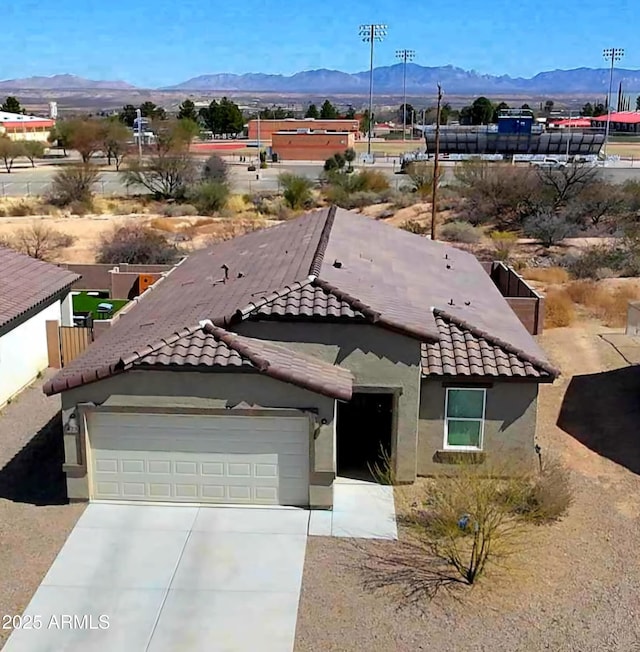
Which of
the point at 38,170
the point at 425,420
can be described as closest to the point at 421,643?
the point at 425,420

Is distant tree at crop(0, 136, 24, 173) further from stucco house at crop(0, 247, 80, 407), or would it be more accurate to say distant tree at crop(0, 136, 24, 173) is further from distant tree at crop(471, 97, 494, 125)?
distant tree at crop(471, 97, 494, 125)

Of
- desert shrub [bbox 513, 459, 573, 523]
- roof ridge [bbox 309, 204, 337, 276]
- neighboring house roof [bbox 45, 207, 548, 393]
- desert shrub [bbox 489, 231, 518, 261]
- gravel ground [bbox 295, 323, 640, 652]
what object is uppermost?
roof ridge [bbox 309, 204, 337, 276]

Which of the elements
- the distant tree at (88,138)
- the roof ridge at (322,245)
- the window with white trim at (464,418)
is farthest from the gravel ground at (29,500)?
the distant tree at (88,138)

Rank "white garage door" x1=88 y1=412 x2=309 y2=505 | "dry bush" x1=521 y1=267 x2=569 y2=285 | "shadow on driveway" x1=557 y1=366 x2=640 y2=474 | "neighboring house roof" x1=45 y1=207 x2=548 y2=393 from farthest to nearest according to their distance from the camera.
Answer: "dry bush" x1=521 y1=267 x2=569 y2=285, "shadow on driveway" x1=557 y1=366 x2=640 y2=474, "neighboring house roof" x1=45 y1=207 x2=548 y2=393, "white garage door" x1=88 y1=412 x2=309 y2=505

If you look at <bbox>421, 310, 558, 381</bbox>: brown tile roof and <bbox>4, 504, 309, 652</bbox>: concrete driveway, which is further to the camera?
<bbox>421, 310, 558, 381</bbox>: brown tile roof

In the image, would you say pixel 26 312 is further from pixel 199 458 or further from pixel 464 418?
pixel 464 418

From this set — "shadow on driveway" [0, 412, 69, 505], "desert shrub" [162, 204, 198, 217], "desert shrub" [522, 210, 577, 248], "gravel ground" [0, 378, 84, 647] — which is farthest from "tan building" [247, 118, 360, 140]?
"shadow on driveway" [0, 412, 69, 505]
